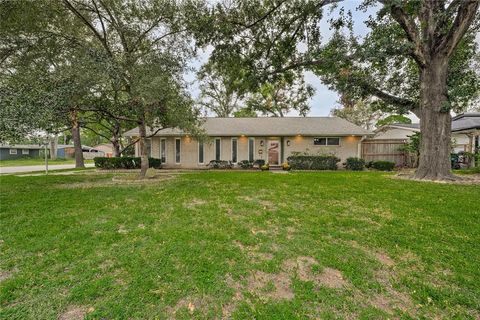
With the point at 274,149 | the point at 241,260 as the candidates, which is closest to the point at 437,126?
the point at 274,149

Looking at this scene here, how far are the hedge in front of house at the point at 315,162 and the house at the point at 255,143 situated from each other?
116 cm

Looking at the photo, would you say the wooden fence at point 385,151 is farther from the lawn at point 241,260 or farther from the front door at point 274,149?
the lawn at point 241,260

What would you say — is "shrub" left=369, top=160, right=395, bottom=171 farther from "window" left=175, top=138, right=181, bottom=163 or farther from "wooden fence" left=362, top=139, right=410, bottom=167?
"window" left=175, top=138, right=181, bottom=163

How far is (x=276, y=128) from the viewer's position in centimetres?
1692

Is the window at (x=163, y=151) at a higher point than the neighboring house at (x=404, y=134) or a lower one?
lower

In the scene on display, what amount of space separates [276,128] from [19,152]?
43833 mm

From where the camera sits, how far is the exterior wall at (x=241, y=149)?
16266mm

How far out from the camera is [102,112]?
947cm

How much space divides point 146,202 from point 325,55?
28.7ft

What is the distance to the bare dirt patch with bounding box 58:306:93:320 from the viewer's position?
218 cm

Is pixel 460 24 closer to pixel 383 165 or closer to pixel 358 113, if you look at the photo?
pixel 383 165

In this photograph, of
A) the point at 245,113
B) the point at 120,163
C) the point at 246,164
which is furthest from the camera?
the point at 245,113

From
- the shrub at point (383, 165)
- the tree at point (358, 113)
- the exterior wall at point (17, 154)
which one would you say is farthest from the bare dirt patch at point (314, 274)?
the exterior wall at point (17, 154)

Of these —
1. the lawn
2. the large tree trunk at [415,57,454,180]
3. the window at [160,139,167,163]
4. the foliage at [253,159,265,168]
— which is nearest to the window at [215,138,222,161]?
the foliage at [253,159,265,168]
